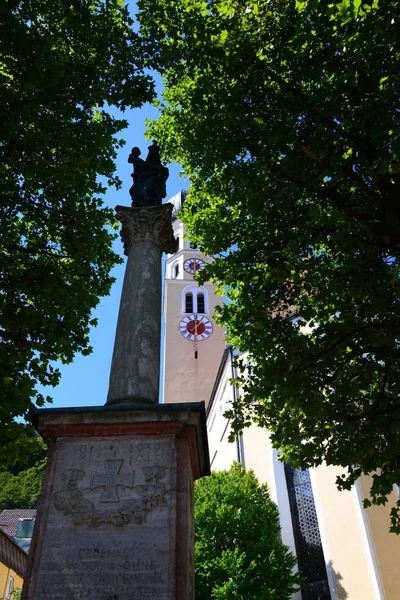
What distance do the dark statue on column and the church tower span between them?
26366 millimetres

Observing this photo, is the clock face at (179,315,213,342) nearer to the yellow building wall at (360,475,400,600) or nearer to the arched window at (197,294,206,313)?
the arched window at (197,294,206,313)

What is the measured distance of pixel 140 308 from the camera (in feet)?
20.0

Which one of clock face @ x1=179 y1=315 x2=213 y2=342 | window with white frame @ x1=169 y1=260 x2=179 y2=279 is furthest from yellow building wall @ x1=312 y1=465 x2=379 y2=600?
window with white frame @ x1=169 y1=260 x2=179 y2=279

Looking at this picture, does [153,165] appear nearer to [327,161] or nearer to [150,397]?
[327,161]

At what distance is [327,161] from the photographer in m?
7.19

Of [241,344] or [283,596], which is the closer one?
[241,344]

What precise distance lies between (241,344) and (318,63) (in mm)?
5782

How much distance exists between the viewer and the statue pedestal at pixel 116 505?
413cm

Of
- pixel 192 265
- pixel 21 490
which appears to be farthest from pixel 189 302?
pixel 21 490

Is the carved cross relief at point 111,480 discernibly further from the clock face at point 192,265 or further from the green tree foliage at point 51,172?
the clock face at point 192,265

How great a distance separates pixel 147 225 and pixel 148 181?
39.7 inches

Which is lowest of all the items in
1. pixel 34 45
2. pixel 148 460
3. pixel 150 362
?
pixel 148 460

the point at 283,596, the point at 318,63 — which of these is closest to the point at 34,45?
the point at 318,63

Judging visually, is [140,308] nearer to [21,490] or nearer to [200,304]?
[200,304]
